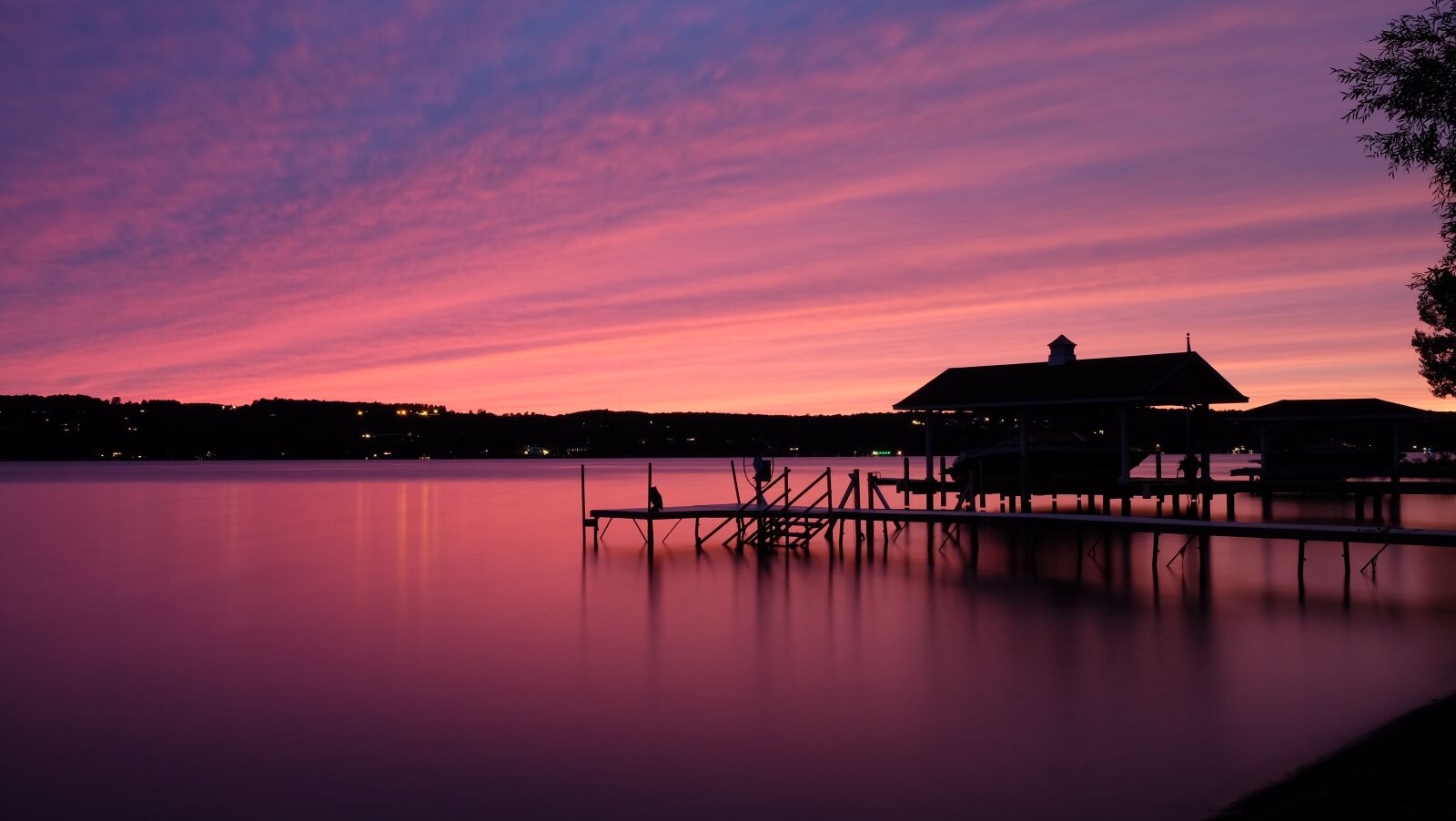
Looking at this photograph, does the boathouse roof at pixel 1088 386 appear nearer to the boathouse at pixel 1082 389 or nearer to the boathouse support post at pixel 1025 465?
the boathouse at pixel 1082 389

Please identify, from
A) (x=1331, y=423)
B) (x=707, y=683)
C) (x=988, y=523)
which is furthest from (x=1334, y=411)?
(x=707, y=683)

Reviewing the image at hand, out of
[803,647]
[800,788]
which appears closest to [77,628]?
[803,647]

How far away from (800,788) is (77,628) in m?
14.6

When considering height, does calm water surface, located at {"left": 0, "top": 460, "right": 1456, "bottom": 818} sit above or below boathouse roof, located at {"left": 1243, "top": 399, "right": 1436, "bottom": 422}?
below

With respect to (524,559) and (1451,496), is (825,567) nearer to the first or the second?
(524,559)

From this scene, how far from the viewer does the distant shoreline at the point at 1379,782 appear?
6.78 metres

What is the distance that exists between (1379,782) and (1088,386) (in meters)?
24.6

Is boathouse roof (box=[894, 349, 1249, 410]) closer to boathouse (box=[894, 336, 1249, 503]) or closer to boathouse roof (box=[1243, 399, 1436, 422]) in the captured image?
boathouse (box=[894, 336, 1249, 503])

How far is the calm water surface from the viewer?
9.12 metres

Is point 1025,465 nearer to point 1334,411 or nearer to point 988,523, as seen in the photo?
point 988,523

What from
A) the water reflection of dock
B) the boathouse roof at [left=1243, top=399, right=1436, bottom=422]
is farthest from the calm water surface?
the boathouse roof at [left=1243, top=399, right=1436, bottom=422]

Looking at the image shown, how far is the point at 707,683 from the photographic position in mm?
13602

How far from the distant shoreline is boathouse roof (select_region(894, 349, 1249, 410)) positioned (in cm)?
2051

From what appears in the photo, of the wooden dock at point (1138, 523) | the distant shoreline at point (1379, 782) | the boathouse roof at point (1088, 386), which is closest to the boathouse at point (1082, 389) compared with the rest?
the boathouse roof at point (1088, 386)
